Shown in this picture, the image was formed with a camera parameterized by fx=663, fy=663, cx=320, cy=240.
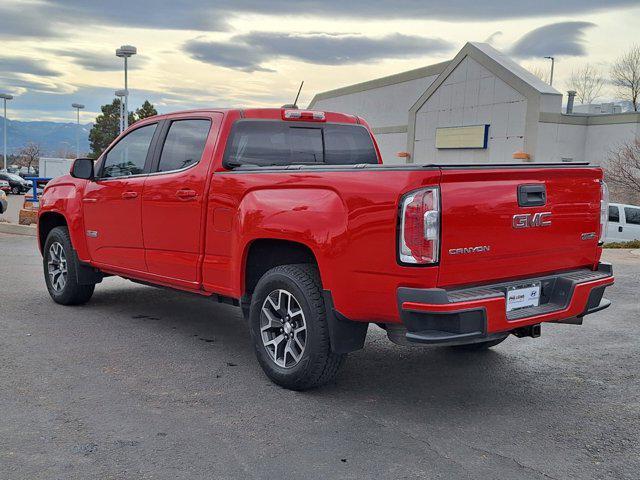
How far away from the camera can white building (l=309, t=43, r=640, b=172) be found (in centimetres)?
2577

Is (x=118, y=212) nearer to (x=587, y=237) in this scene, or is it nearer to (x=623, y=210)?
(x=587, y=237)

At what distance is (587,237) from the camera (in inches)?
177

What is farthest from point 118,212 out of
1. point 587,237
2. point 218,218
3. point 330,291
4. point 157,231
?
point 587,237

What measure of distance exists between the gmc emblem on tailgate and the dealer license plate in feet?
1.24

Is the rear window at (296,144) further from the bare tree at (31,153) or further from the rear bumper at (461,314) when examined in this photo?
the bare tree at (31,153)

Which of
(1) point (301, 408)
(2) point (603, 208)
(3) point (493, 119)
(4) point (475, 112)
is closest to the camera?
(1) point (301, 408)

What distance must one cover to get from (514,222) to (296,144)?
227 centimetres

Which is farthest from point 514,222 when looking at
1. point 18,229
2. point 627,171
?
point 627,171

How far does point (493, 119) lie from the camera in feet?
89.2

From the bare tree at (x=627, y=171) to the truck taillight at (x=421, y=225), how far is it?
23214 millimetres

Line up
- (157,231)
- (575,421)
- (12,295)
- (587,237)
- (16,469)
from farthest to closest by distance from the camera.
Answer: (12,295)
(157,231)
(587,237)
(575,421)
(16,469)

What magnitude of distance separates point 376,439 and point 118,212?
11.5 ft

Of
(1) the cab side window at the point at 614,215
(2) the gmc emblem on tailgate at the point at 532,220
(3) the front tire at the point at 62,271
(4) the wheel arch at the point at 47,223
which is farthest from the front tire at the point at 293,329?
(1) the cab side window at the point at 614,215

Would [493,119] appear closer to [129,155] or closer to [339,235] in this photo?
[129,155]
